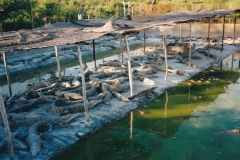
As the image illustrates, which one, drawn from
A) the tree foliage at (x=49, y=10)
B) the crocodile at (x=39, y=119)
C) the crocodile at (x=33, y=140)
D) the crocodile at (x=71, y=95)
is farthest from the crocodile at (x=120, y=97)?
the tree foliage at (x=49, y=10)

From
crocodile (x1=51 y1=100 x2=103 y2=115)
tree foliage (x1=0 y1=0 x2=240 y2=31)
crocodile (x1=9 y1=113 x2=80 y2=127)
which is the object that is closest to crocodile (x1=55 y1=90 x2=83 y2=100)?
crocodile (x1=51 y1=100 x2=103 y2=115)

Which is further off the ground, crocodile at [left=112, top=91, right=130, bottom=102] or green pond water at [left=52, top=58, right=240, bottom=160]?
crocodile at [left=112, top=91, right=130, bottom=102]

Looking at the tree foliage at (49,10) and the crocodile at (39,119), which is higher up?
the tree foliage at (49,10)

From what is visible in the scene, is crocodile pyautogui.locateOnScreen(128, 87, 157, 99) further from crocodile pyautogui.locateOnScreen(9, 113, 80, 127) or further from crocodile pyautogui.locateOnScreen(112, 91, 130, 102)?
crocodile pyautogui.locateOnScreen(9, 113, 80, 127)

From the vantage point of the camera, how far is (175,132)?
845cm

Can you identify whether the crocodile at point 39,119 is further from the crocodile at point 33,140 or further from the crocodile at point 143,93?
the crocodile at point 143,93

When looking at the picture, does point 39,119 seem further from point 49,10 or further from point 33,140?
point 49,10

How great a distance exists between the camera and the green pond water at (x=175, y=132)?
7.18 meters

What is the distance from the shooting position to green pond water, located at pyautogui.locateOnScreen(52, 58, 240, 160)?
→ 7184 mm

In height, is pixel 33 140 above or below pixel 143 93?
below

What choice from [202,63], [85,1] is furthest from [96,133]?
[85,1]

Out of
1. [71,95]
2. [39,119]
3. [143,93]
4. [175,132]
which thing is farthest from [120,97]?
[39,119]

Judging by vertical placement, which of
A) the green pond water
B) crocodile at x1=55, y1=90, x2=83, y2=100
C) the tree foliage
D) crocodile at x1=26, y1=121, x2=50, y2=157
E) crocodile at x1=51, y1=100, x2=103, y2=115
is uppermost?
the tree foliage

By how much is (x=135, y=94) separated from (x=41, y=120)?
4.08 metres
